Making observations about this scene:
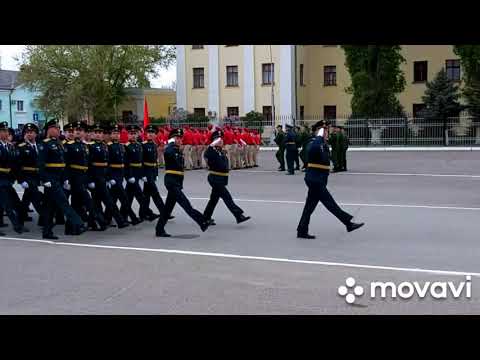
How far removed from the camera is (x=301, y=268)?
8.70 m

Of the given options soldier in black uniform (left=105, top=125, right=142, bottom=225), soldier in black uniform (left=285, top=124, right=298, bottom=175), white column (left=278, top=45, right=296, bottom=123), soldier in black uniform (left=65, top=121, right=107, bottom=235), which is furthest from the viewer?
white column (left=278, top=45, right=296, bottom=123)

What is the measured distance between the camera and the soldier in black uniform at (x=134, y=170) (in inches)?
496

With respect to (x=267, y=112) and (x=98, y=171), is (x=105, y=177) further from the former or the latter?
(x=267, y=112)

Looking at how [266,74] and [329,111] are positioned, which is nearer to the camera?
[266,74]

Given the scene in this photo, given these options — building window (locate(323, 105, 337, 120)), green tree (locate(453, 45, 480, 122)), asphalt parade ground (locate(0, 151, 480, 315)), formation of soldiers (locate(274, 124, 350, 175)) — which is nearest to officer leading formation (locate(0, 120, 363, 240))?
asphalt parade ground (locate(0, 151, 480, 315))

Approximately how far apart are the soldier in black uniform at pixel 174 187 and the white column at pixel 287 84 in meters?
36.7

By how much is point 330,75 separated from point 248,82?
6798mm

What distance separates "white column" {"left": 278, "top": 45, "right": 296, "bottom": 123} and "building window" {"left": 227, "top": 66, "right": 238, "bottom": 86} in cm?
387

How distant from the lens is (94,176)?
1198cm

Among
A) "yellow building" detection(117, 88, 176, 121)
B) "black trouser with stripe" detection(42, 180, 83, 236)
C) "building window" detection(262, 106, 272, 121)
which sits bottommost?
"black trouser with stripe" detection(42, 180, 83, 236)

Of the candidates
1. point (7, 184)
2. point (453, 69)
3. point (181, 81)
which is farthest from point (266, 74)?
point (7, 184)

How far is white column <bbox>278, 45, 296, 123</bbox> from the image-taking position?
155ft

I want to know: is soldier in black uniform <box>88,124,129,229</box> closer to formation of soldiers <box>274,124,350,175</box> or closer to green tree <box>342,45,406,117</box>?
formation of soldiers <box>274,124,350,175</box>
